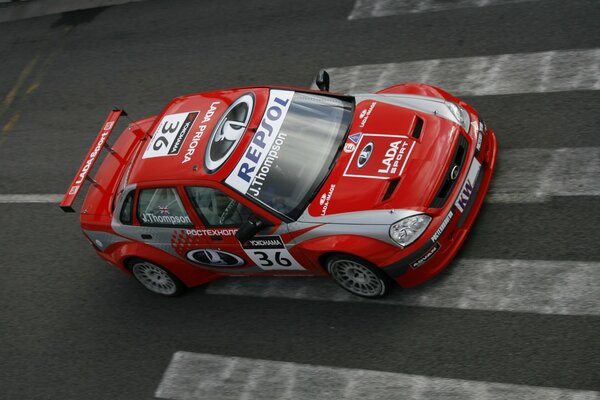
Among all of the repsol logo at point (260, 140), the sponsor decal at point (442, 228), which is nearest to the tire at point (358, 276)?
the sponsor decal at point (442, 228)

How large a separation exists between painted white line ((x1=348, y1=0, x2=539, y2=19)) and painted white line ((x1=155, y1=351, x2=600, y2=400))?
594cm

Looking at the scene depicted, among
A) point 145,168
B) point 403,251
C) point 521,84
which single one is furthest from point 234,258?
point 521,84

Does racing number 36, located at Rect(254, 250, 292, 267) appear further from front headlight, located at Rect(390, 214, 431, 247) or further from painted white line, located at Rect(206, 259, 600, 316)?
front headlight, located at Rect(390, 214, 431, 247)

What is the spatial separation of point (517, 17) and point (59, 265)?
261 inches

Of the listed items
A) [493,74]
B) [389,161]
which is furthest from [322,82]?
[493,74]

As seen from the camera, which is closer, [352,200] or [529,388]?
[529,388]

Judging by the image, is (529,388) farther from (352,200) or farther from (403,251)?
(352,200)

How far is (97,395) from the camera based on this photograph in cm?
708

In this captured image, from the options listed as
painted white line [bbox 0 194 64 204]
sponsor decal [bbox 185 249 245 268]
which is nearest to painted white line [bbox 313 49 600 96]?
sponsor decal [bbox 185 249 245 268]

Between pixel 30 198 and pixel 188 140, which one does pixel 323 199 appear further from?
pixel 30 198

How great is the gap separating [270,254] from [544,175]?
2.88 m

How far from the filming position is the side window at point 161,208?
22.9 ft

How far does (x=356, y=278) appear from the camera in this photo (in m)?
6.69

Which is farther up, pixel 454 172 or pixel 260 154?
pixel 260 154
